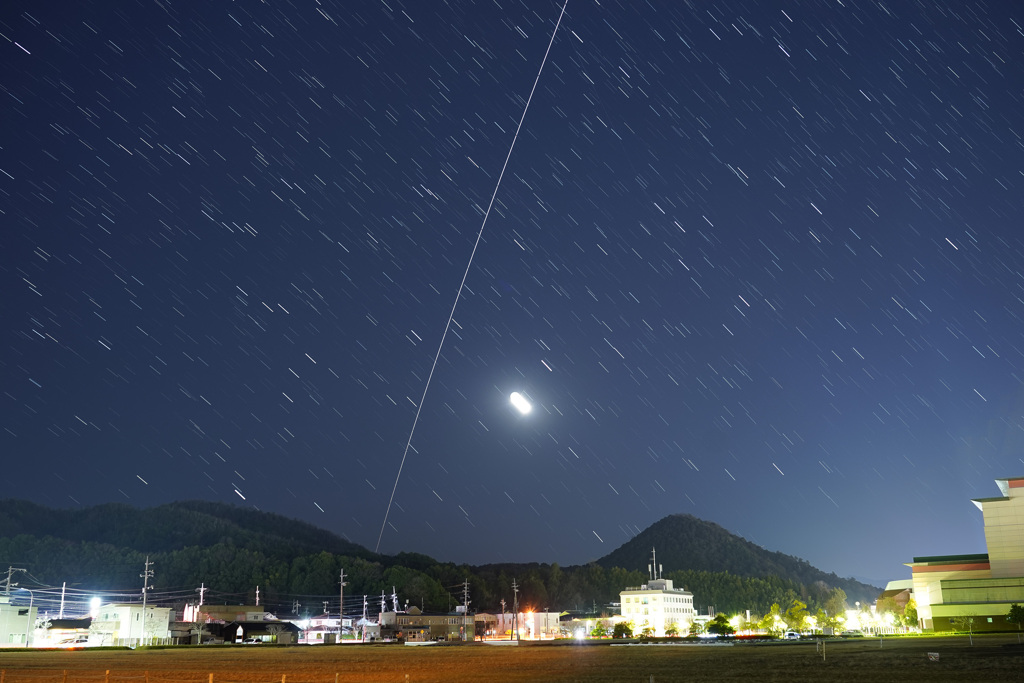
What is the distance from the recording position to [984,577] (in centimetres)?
9188

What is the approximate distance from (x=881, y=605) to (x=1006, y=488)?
40.3 meters

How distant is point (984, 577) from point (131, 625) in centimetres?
9525

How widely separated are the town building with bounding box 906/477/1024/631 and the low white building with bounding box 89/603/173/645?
271 feet

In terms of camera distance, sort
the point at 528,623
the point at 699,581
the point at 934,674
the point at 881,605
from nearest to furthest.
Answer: the point at 934,674
the point at 881,605
the point at 528,623
the point at 699,581

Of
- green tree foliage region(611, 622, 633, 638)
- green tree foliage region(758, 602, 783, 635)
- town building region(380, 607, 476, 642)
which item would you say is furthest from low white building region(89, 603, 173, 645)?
green tree foliage region(758, 602, 783, 635)

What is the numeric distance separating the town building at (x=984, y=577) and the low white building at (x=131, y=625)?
271ft

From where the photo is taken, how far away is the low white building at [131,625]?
287 feet

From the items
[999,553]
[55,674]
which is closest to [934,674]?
[55,674]

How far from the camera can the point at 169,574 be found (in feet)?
526

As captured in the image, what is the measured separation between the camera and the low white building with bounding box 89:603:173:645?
287 feet

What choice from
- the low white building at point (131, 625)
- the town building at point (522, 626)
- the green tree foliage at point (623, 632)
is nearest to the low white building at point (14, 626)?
the low white building at point (131, 625)

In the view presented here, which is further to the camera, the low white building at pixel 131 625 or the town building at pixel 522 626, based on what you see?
the town building at pixel 522 626

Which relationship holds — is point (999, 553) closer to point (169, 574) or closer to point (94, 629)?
point (94, 629)

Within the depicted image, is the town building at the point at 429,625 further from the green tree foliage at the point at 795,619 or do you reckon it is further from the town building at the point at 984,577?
the town building at the point at 984,577
